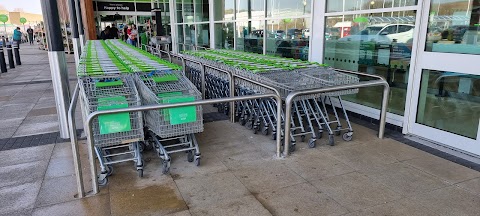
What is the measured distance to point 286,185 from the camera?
3.24 metres

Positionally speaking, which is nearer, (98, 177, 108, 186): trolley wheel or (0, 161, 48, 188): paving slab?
(98, 177, 108, 186): trolley wheel

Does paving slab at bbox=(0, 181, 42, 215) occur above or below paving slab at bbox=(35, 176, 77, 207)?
below

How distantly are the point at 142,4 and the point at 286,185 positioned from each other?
18735mm

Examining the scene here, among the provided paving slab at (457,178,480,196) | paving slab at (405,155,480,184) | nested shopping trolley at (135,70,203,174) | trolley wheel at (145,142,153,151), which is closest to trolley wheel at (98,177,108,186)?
nested shopping trolley at (135,70,203,174)

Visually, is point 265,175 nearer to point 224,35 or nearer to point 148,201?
point 148,201

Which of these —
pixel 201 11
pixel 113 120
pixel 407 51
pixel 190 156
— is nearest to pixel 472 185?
pixel 407 51

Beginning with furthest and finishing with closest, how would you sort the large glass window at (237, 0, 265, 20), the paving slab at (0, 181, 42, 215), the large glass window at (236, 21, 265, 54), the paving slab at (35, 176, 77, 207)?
1. the large glass window at (236, 21, 265, 54)
2. the large glass window at (237, 0, 265, 20)
3. the paving slab at (35, 176, 77, 207)
4. the paving slab at (0, 181, 42, 215)

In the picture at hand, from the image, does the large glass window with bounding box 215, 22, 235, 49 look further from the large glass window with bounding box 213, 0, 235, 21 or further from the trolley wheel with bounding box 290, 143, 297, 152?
the trolley wheel with bounding box 290, 143, 297, 152

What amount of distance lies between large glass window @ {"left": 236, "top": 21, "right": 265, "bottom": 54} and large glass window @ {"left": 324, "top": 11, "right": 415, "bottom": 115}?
2.54 meters

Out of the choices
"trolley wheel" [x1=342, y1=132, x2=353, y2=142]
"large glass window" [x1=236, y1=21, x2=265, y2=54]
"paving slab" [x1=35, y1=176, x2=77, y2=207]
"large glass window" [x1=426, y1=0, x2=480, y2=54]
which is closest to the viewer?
"paving slab" [x1=35, y1=176, x2=77, y2=207]

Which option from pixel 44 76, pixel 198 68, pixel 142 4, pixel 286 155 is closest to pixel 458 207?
pixel 286 155

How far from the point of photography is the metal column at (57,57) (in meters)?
4.48

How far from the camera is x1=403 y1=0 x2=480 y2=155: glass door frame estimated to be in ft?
12.7

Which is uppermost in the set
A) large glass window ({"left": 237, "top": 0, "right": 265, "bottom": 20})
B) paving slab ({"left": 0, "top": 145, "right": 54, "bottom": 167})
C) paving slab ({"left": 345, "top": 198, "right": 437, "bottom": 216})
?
large glass window ({"left": 237, "top": 0, "right": 265, "bottom": 20})
